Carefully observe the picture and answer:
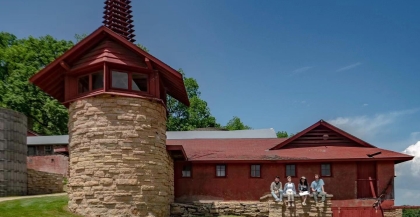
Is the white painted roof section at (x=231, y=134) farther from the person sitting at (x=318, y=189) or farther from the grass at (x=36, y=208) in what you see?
the grass at (x=36, y=208)

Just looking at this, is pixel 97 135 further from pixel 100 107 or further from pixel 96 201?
pixel 96 201

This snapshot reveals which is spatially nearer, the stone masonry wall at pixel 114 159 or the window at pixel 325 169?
the stone masonry wall at pixel 114 159

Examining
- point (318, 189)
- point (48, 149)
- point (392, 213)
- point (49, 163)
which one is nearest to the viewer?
point (318, 189)

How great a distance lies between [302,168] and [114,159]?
1067 cm

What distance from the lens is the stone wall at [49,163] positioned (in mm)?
39312

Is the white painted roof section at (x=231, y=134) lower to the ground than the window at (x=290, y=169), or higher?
higher

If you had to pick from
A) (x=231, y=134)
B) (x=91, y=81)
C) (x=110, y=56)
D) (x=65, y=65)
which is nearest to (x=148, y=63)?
(x=110, y=56)

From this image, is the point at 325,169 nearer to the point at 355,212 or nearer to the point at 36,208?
the point at 355,212

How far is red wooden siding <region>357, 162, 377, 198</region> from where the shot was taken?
24.0 meters

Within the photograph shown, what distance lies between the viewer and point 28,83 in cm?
4506

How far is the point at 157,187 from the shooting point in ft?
64.3

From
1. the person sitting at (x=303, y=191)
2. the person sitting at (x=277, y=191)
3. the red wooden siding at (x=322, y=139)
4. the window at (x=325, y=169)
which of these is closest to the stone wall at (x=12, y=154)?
the person sitting at (x=277, y=191)

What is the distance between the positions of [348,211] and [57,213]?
44.9 feet

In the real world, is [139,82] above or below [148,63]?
below
